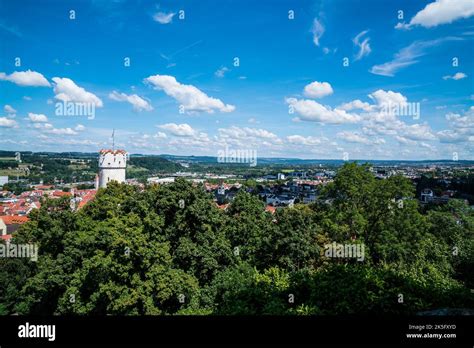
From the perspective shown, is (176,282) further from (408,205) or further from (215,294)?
(408,205)

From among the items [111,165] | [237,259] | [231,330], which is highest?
[111,165]

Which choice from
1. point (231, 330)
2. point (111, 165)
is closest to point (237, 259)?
point (231, 330)

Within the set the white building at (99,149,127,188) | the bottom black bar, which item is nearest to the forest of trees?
the bottom black bar

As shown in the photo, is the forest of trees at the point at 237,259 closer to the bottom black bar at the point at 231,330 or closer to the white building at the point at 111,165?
the bottom black bar at the point at 231,330

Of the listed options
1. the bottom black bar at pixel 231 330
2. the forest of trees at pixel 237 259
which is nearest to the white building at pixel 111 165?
the forest of trees at pixel 237 259

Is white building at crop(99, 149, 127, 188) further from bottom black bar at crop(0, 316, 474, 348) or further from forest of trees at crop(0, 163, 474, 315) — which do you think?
bottom black bar at crop(0, 316, 474, 348)

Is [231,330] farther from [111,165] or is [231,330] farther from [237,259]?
[111,165]
